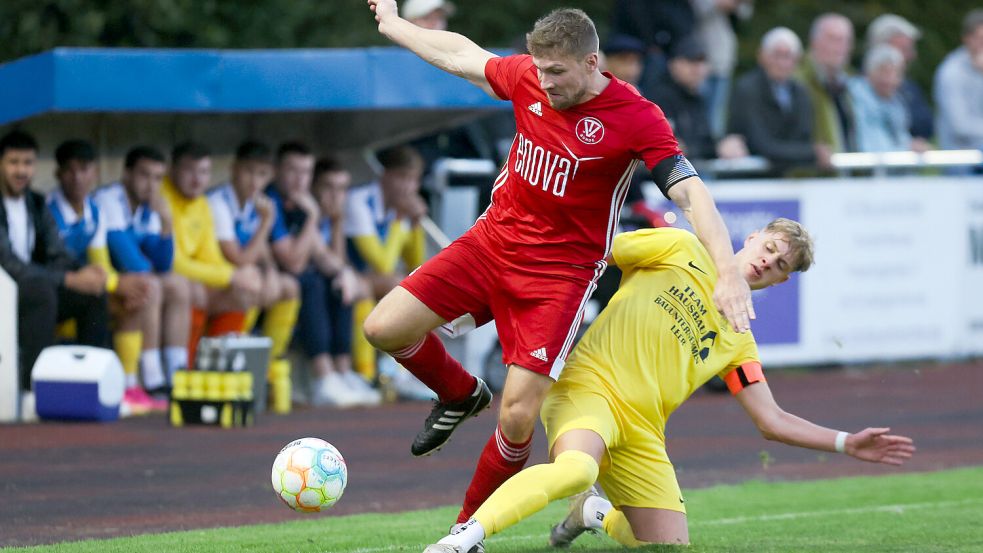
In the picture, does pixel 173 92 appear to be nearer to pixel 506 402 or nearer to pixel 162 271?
pixel 162 271

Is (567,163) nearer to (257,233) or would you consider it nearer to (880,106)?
(257,233)

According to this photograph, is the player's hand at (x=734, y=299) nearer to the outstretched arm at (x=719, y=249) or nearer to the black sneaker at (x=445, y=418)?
the outstretched arm at (x=719, y=249)

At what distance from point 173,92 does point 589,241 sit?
599 cm

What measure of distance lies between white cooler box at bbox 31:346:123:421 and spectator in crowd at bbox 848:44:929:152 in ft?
27.5

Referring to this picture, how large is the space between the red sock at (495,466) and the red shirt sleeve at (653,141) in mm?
1264

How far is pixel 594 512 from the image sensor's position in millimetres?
7301

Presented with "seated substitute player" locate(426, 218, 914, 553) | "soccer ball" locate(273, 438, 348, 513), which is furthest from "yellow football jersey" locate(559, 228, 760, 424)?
"soccer ball" locate(273, 438, 348, 513)

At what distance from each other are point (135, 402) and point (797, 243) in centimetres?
672

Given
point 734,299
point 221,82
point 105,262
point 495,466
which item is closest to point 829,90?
point 221,82

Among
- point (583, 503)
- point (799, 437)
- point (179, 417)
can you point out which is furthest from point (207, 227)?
point (799, 437)

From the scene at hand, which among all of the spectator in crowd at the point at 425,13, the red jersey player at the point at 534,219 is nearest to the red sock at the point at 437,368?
the red jersey player at the point at 534,219

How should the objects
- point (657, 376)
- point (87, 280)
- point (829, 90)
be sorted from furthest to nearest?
1. point (829, 90)
2. point (87, 280)
3. point (657, 376)

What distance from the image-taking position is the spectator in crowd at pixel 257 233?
12.9 meters

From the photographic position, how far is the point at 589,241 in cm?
707
